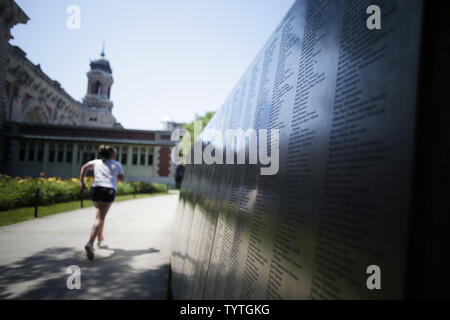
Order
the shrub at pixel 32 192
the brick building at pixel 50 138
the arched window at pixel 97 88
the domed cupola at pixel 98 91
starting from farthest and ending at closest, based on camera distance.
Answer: the arched window at pixel 97 88
the domed cupola at pixel 98 91
the brick building at pixel 50 138
the shrub at pixel 32 192

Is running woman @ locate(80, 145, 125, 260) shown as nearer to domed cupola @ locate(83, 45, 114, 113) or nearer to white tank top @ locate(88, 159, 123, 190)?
→ white tank top @ locate(88, 159, 123, 190)

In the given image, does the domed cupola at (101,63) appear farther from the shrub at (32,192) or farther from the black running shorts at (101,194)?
the black running shorts at (101,194)

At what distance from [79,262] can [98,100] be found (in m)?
51.1

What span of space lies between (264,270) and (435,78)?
3.37 ft

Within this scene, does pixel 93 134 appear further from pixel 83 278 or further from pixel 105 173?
pixel 83 278

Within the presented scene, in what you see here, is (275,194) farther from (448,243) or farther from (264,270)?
(448,243)

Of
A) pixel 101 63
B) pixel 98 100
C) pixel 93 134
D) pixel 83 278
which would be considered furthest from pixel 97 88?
pixel 83 278

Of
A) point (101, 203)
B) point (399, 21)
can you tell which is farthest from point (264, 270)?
point (101, 203)

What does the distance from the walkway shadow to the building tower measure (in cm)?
4846

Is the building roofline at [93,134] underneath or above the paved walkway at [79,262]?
above

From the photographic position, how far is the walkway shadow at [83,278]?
292 centimetres

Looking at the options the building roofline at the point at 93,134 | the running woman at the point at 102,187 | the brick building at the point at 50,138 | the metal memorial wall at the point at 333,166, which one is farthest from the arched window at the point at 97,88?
the metal memorial wall at the point at 333,166

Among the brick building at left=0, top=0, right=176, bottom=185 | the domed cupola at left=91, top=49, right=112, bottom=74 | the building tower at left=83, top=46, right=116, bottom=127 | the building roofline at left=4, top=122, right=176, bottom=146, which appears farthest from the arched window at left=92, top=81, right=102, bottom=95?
the building roofline at left=4, top=122, right=176, bottom=146

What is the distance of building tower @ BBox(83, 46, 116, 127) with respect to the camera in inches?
1857
